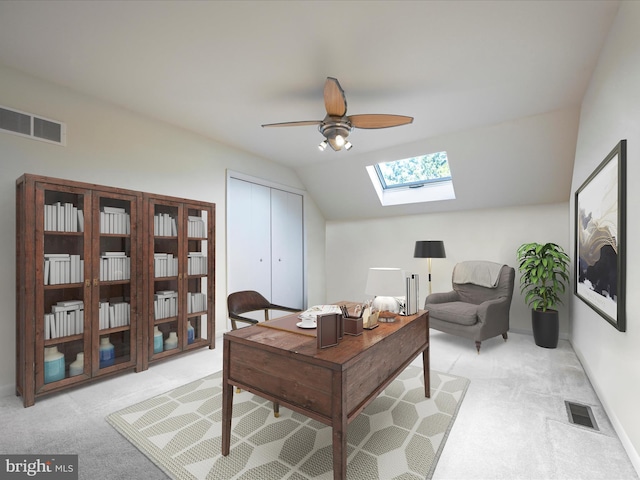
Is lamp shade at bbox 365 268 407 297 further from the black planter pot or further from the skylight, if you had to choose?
the skylight

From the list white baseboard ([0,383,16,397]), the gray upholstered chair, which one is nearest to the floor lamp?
the gray upholstered chair

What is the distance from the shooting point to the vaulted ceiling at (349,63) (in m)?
1.86

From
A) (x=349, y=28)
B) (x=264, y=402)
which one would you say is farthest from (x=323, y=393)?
(x=349, y=28)

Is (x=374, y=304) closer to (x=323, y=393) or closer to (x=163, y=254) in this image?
(x=323, y=393)

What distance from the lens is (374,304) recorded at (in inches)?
91.7

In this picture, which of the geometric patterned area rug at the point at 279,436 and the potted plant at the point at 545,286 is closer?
the geometric patterned area rug at the point at 279,436

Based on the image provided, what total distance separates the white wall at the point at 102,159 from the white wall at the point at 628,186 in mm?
3793

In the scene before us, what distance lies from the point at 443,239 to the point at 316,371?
13.2ft

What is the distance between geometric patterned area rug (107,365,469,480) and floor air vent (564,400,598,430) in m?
0.69

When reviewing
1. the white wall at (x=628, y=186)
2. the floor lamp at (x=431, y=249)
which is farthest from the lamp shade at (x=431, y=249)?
the white wall at (x=628, y=186)

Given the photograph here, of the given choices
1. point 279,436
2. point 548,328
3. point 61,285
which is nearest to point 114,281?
point 61,285

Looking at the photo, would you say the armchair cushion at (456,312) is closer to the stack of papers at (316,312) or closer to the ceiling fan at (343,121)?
the stack of papers at (316,312)

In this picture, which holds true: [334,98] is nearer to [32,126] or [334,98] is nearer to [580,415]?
[32,126]

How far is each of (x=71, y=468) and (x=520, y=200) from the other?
5186 mm
